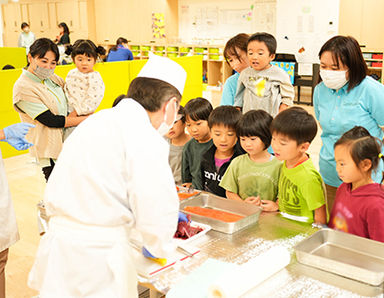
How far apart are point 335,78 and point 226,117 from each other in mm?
602

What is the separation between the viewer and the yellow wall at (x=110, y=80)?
5520 mm

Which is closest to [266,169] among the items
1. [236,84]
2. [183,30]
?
[236,84]

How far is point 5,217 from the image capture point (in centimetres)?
208

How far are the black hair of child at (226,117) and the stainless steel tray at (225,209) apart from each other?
1.38 feet

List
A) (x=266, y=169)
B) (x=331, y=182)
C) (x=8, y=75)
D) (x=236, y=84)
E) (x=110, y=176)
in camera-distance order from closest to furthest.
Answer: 1. (x=110, y=176)
2. (x=266, y=169)
3. (x=331, y=182)
4. (x=236, y=84)
5. (x=8, y=75)

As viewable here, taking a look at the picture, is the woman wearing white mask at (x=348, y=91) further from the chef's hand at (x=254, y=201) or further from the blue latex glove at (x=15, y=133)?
the blue latex glove at (x=15, y=133)

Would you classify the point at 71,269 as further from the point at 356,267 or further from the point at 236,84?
the point at 236,84

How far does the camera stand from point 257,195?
2.25 metres

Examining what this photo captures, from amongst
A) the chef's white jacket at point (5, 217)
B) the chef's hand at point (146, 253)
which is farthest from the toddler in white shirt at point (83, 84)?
the chef's hand at point (146, 253)

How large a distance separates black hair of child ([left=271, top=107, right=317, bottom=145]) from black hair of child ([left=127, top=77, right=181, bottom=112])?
2.34ft

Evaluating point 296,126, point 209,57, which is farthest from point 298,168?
point 209,57

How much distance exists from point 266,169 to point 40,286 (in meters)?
1.18

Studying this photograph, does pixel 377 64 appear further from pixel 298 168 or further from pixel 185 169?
pixel 298 168

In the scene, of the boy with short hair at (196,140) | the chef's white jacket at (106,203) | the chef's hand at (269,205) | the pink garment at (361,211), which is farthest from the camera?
the boy with short hair at (196,140)
